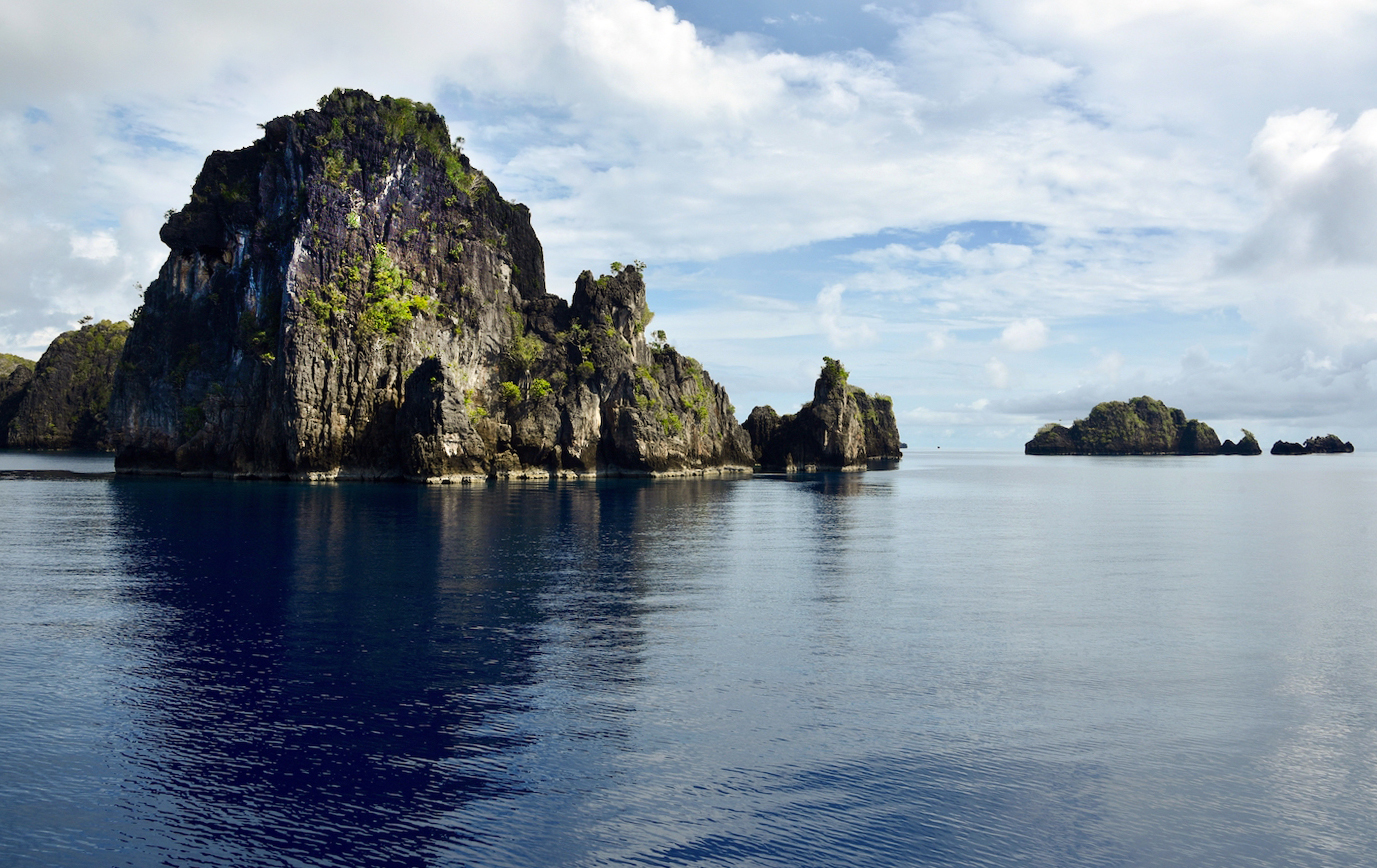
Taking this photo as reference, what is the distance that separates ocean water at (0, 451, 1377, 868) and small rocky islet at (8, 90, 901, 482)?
5927 cm

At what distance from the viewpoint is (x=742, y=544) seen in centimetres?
4672

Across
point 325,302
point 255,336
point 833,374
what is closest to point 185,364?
point 255,336

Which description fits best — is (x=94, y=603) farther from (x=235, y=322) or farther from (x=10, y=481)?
(x=235, y=322)

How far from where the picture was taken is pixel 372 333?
10138cm

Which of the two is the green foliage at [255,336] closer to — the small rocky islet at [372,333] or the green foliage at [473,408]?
the small rocky islet at [372,333]

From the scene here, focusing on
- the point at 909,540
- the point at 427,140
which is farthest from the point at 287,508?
the point at 427,140

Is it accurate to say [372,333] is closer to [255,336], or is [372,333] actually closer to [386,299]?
[386,299]

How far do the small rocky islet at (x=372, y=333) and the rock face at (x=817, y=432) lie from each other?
35523 millimetres

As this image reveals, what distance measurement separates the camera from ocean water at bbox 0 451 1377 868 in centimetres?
1280

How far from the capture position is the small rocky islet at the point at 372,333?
98000mm

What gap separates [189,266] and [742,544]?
103674mm

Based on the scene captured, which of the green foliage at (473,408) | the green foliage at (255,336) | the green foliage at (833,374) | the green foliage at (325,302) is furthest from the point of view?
the green foliage at (833,374)

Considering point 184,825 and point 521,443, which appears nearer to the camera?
point 184,825

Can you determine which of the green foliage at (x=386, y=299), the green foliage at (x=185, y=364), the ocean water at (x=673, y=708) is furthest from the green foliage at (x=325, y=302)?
the ocean water at (x=673, y=708)
